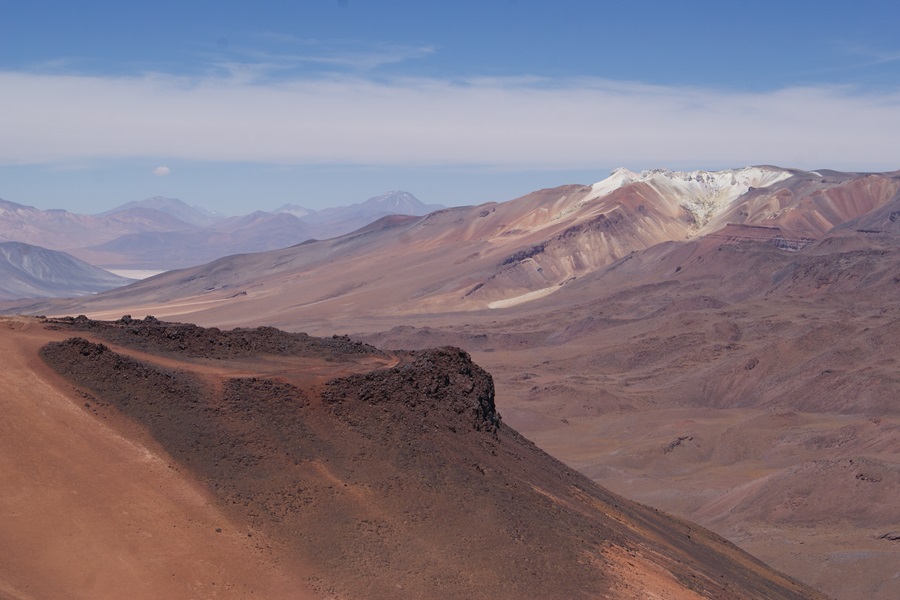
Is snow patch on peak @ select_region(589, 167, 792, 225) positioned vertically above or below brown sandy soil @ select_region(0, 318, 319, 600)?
above

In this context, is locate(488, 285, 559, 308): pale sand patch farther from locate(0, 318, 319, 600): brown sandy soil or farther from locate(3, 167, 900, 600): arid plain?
locate(0, 318, 319, 600): brown sandy soil

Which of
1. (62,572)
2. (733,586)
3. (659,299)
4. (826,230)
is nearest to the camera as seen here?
(62,572)

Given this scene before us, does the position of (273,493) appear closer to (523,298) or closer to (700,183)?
(523,298)

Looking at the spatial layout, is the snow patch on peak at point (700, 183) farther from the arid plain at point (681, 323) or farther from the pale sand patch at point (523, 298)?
the pale sand patch at point (523, 298)

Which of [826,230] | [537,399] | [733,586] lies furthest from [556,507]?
[826,230]

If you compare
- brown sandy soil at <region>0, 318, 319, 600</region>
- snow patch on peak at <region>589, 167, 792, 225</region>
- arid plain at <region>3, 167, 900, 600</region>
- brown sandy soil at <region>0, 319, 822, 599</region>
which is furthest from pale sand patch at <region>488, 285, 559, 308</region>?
brown sandy soil at <region>0, 318, 319, 600</region>

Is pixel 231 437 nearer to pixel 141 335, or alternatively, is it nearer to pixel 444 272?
pixel 141 335

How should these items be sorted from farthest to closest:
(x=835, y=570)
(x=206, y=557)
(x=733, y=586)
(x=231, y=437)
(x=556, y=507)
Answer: (x=835, y=570)
(x=733, y=586)
(x=556, y=507)
(x=231, y=437)
(x=206, y=557)
